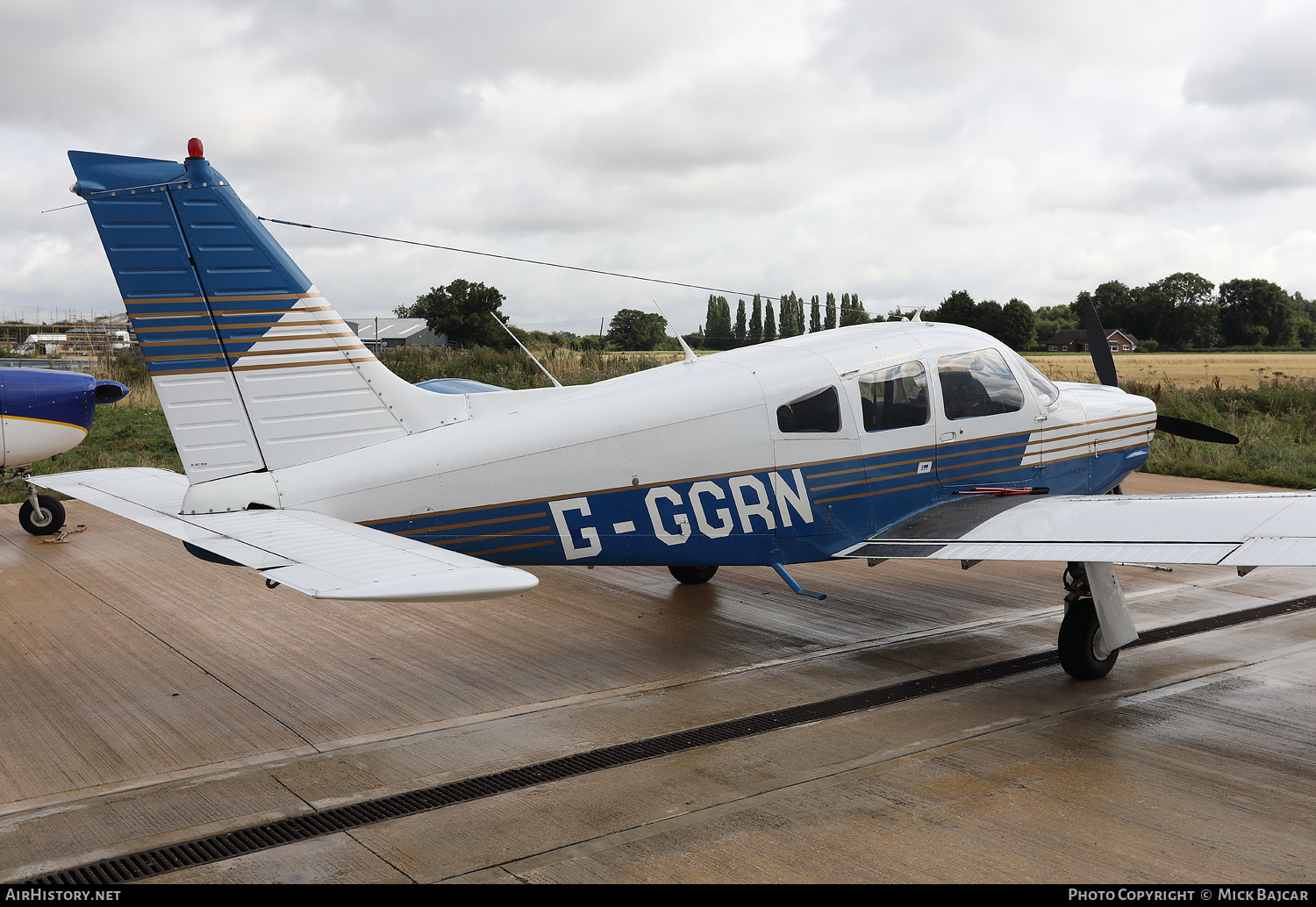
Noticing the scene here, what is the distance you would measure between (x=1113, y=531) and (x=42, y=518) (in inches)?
430

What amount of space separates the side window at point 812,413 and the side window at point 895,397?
24 cm

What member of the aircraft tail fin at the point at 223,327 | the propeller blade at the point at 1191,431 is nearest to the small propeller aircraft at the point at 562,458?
the aircraft tail fin at the point at 223,327

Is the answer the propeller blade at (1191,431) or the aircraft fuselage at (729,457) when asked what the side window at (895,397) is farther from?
the propeller blade at (1191,431)

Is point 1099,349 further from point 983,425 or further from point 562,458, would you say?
point 562,458

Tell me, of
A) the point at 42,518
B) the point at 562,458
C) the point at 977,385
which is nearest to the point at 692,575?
the point at 977,385

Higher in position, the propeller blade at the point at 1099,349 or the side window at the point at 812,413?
the propeller blade at the point at 1099,349

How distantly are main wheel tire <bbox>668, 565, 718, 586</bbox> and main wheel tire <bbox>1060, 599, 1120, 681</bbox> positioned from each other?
3445mm

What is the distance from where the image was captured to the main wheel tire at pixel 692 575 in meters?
8.86

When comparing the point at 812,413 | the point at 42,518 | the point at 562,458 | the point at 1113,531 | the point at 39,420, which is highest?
the point at 39,420

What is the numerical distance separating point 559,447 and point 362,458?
1205 mm

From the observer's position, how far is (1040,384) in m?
7.76

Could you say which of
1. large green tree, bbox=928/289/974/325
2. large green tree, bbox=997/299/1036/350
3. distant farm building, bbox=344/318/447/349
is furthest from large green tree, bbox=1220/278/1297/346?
distant farm building, bbox=344/318/447/349

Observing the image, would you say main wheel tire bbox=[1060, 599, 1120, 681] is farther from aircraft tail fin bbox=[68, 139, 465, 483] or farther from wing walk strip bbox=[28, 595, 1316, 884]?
aircraft tail fin bbox=[68, 139, 465, 483]

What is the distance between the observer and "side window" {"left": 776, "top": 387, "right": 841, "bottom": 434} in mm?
Result: 6516
